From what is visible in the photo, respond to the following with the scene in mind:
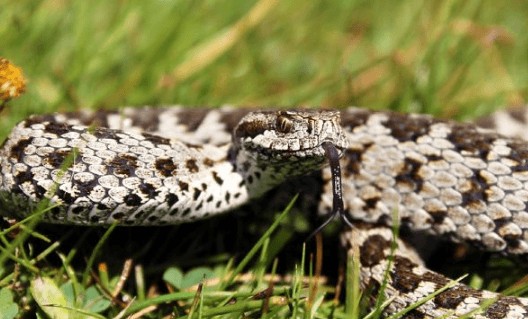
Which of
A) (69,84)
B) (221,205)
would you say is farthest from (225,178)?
(69,84)

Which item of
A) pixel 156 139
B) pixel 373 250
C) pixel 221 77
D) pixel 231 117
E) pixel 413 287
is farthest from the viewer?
pixel 221 77

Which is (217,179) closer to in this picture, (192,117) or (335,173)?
(335,173)

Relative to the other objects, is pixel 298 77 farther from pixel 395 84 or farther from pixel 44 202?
pixel 44 202

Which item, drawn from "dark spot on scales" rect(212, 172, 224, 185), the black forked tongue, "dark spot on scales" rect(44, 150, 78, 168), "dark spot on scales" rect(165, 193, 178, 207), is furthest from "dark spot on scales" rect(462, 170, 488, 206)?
"dark spot on scales" rect(44, 150, 78, 168)

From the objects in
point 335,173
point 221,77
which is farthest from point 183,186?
point 221,77

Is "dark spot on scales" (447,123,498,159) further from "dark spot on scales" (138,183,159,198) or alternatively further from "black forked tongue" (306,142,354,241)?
"dark spot on scales" (138,183,159,198)

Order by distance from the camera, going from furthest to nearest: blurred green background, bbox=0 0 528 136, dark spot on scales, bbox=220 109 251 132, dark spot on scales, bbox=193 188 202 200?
blurred green background, bbox=0 0 528 136 < dark spot on scales, bbox=220 109 251 132 < dark spot on scales, bbox=193 188 202 200

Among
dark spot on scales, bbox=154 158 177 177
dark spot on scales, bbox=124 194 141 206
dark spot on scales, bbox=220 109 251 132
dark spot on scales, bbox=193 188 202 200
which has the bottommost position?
dark spot on scales, bbox=124 194 141 206
